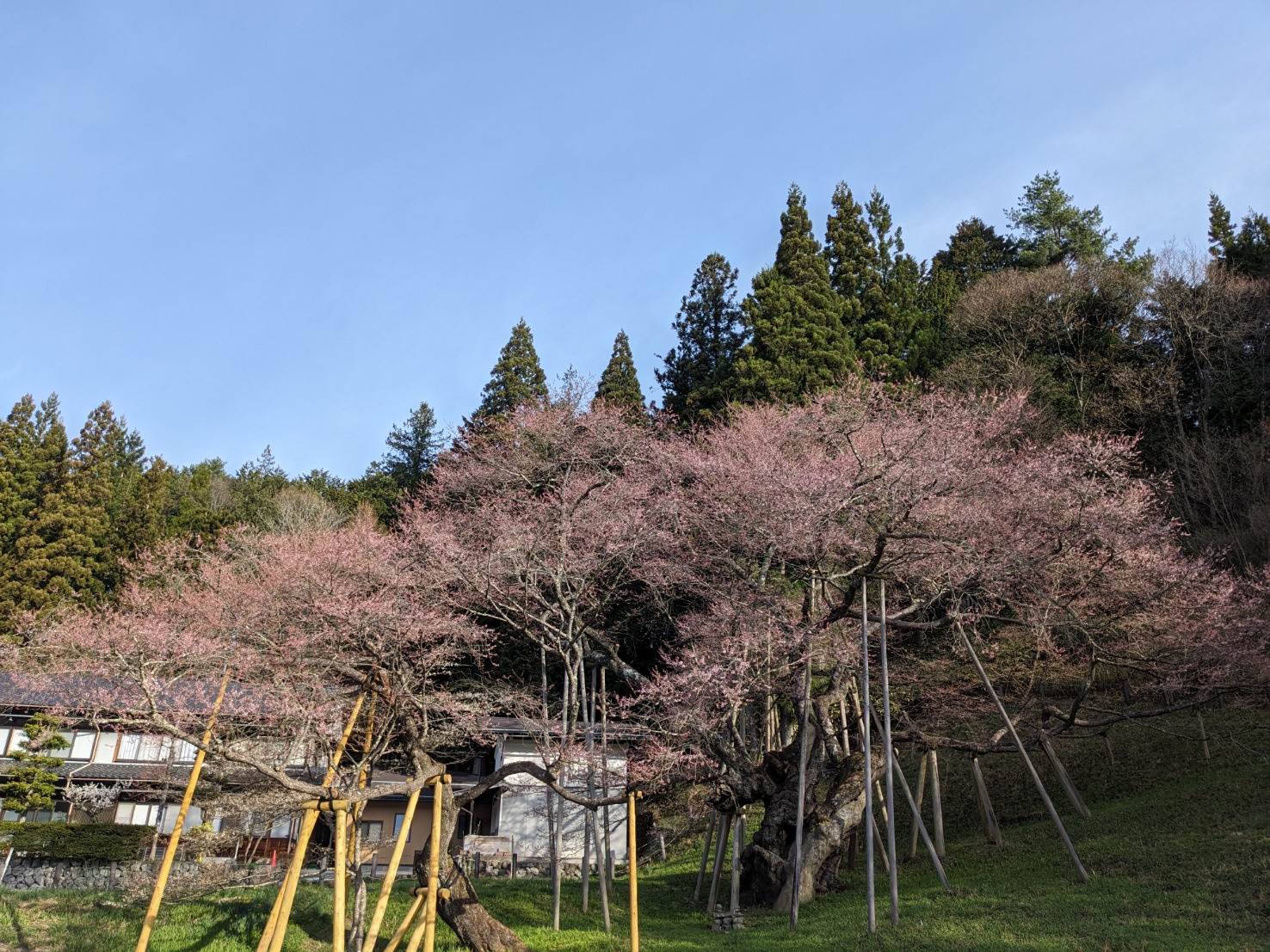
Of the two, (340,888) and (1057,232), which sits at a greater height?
(1057,232)

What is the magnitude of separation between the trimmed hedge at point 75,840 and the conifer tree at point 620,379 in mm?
16779

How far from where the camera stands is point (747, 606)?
526 inches

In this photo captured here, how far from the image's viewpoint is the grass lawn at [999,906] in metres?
8.58

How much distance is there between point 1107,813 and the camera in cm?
1321

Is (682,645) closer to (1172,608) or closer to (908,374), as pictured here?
(1172,608)

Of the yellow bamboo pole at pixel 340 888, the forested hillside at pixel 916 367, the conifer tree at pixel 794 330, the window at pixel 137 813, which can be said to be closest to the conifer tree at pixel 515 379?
the forested hillside at pixel 916 367

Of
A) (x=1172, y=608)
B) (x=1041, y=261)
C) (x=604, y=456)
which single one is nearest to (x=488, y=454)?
(x=604, y=456)

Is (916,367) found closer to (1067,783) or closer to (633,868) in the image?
(1067,783)

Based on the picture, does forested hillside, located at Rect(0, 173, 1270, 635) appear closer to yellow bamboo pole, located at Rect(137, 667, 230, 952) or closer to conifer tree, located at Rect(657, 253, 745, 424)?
conifer tree, located at Rect(657, 253, 745, 424)

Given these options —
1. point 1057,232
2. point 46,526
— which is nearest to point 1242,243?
point 1057,232

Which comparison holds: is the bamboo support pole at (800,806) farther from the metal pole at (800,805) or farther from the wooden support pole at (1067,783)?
the wooden support pole at (1067,783)

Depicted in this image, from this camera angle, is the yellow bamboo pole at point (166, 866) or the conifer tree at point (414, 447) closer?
the yellow bamboo pole at point (166, 866)

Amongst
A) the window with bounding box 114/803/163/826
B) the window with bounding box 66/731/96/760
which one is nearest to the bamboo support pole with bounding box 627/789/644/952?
the window with bounding box 114/803/163/826

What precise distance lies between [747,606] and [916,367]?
1569 cm
